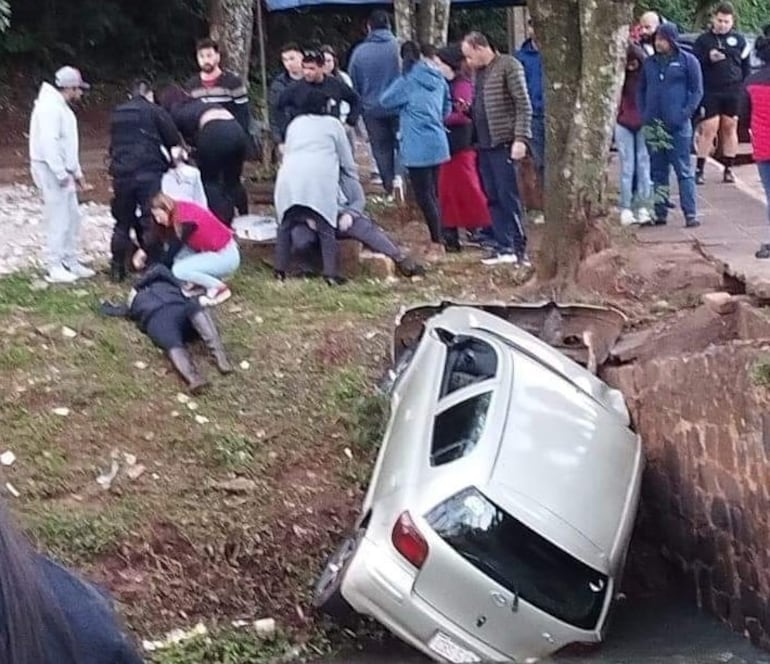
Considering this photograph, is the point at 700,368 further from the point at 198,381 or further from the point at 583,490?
the point at 198,381

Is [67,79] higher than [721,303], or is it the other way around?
[67,79]

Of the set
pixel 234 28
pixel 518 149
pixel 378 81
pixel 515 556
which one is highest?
pixel 234 28

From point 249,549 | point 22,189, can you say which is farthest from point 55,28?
point 249,549

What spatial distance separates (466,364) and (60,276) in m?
4.62

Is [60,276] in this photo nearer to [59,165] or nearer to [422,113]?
[59,165]

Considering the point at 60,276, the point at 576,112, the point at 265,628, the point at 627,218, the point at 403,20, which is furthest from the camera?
the point at 403,20

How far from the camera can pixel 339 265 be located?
11602mm

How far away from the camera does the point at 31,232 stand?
45.6 feet

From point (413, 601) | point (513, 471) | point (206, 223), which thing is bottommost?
point (413, 601)

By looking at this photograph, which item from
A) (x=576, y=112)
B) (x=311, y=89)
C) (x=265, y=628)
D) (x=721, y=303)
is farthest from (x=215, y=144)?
(x=265, y=628)

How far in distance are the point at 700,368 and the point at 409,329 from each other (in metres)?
2.15

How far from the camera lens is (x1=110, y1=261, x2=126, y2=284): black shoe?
1142 centimetres

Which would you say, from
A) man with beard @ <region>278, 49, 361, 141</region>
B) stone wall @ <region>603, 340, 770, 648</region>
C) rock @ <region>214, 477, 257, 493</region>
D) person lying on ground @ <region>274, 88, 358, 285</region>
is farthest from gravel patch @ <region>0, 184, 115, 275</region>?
stone wall @ <region>603, 340, 770, 648</region>

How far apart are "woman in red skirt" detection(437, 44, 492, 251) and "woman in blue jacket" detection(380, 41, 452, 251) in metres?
0.15
